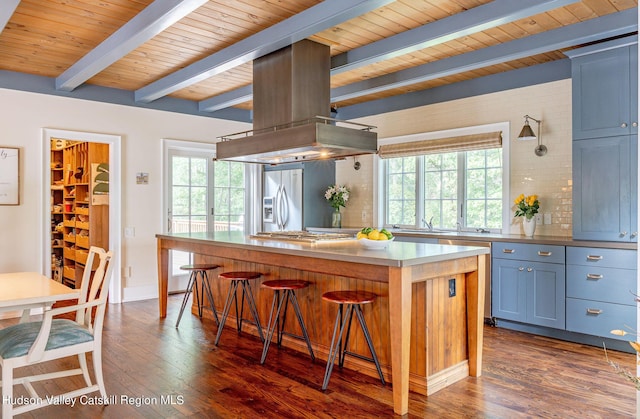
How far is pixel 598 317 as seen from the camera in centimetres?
382

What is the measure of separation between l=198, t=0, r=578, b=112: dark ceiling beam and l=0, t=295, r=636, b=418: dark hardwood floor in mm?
2490

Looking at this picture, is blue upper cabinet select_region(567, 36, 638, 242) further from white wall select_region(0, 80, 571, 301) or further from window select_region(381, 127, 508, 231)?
window select_region(381, 127, 508, 231)

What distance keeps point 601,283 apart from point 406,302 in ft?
7.08

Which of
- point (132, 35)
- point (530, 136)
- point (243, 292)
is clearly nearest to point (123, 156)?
point (132, 35)

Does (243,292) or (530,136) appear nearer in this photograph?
(243,292)

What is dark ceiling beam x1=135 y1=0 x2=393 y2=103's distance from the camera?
120 inches

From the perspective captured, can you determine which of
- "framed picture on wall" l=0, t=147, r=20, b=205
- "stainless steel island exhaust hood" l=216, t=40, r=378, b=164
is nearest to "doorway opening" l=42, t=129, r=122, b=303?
"framed picture on wall" l=0, t=147, r=20, b=205

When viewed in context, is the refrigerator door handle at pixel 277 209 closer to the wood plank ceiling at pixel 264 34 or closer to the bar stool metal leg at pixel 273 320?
the wood plank ceiling at pixel 264 34

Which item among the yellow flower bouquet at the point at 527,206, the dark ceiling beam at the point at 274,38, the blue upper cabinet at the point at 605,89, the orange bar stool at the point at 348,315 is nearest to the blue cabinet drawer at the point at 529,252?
the yellow flower bouquet at the point at 527,206

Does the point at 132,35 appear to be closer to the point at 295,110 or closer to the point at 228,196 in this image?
the point at 295,110

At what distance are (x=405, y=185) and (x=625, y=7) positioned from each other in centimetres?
317

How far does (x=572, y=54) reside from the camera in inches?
159

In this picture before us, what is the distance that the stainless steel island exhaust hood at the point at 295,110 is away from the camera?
3.67 meters

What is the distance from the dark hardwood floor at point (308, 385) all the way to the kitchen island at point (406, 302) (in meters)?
0.14
